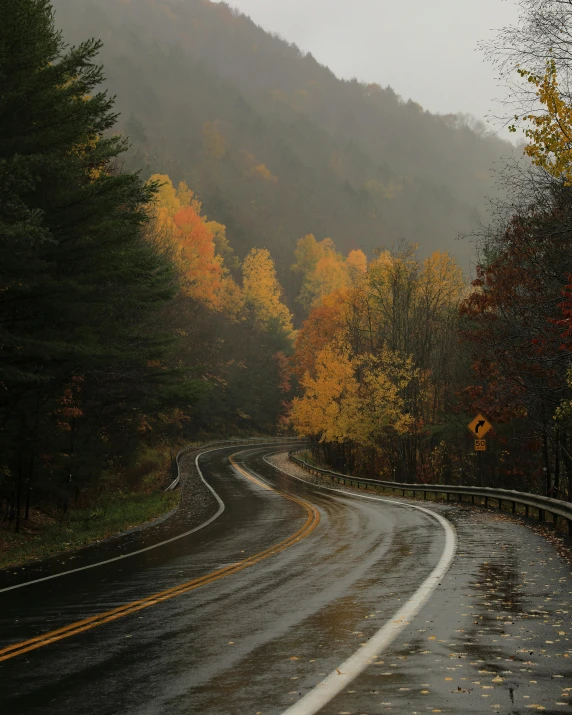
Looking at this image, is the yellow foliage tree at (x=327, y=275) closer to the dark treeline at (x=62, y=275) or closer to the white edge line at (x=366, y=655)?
the dark treeline at (x=62, y=275)

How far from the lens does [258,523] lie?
2177 centimetres

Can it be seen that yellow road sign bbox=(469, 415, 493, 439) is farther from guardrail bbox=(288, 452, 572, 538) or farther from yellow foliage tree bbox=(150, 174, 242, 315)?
yellow foliage tree bbox=(150, 174, 242, 315)

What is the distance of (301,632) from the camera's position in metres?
7.48

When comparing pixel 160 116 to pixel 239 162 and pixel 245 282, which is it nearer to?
pixel 239 162

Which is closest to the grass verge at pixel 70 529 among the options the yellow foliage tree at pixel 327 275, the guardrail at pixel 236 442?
the guardrail at pixel 236 442

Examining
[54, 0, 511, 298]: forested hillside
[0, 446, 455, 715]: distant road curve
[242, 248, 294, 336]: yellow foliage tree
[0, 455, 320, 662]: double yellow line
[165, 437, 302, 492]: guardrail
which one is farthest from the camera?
[54, 0, 511, 298]: forested hillside

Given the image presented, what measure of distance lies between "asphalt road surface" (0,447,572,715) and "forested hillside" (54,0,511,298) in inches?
3234

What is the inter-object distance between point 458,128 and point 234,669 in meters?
190

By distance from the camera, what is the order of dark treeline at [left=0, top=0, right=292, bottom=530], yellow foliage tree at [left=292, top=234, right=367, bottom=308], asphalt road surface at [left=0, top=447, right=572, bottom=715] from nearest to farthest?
asphalt road surface at [left=0, top=447, right=572, bottom=715] < dark treeline at [left=0, top=0, right=292, bottom=530] < yellow foliage tree at [left=292, top=234, right=367, bottom=308]

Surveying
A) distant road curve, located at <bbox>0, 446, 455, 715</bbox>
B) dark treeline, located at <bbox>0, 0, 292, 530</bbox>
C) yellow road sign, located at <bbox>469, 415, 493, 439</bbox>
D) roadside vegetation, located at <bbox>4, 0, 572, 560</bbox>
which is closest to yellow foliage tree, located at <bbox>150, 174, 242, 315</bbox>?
roadside vegetation, located at <bbox>4, 0, 572, 560</bbox>

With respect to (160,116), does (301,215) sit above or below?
below

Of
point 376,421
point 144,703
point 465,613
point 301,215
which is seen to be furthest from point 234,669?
point 301,215

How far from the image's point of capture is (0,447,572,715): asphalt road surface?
5402 mm

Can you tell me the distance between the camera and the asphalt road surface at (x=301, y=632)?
540cm
